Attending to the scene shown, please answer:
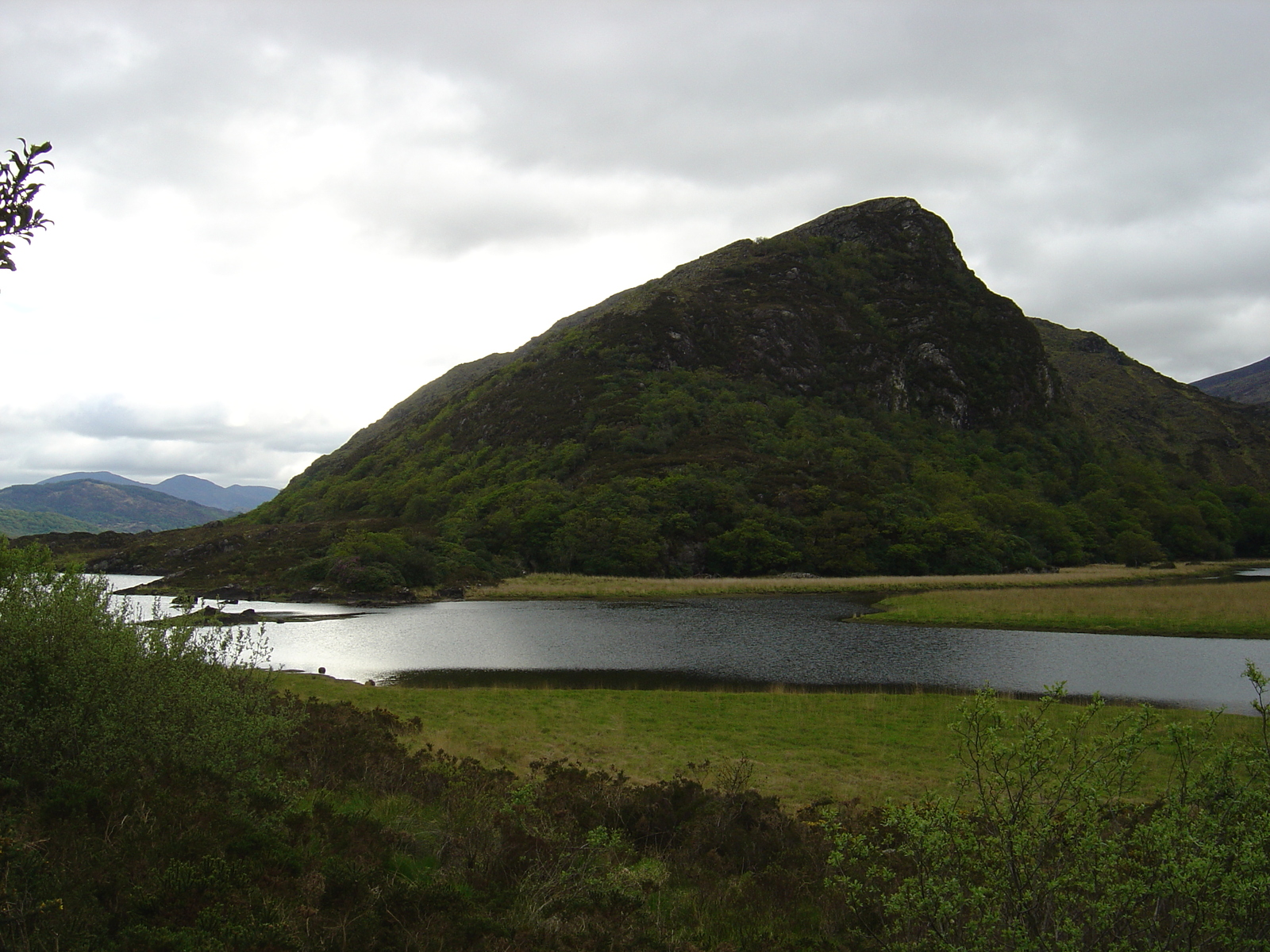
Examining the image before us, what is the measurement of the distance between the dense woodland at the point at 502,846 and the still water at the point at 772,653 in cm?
1875

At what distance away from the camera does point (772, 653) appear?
33844mm

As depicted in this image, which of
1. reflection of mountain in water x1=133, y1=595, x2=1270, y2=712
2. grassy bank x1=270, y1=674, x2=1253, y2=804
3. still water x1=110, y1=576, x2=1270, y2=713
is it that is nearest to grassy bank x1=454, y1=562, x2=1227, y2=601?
still water x1=110, y1=576, x2=1270, y2=713

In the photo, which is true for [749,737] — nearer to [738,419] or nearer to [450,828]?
[450,828]

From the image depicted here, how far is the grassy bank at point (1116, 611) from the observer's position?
38.6 meters

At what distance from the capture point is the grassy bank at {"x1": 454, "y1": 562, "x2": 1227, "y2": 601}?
6894 cm

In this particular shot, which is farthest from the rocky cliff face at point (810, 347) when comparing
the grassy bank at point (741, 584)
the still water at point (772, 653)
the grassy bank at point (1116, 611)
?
the grassy bank at point (1116, 611)

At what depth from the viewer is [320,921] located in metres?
5.68

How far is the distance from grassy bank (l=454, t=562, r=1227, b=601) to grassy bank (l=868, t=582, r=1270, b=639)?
18435 mm

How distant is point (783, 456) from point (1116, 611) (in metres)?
75.6

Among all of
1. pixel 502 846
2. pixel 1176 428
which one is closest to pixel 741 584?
pixel 502 846

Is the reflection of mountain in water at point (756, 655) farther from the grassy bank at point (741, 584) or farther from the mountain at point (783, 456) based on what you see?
the mountain at point (783, 456)

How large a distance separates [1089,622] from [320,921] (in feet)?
149

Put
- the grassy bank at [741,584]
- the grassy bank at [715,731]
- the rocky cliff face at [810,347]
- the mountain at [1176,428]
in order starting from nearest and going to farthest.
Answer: the grassy bank at [715,731], the grassy bank at [741,584], the rocky cliff face at [810,347], the mountain at [1176,428]

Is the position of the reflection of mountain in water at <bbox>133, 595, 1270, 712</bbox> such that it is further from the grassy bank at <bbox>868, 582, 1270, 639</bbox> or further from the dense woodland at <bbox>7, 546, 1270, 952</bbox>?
the dense woodland at <bbox>7, 546, 1270, 952</bbox>
